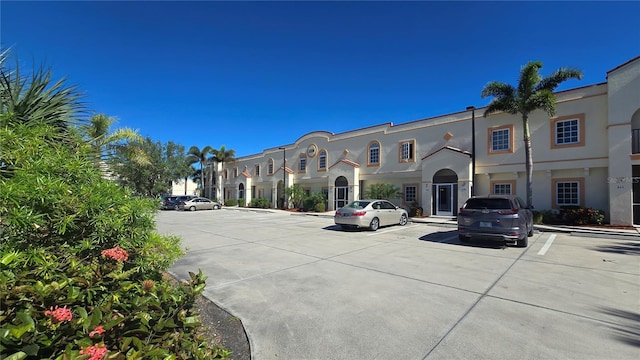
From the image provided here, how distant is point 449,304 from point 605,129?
16.8 metres

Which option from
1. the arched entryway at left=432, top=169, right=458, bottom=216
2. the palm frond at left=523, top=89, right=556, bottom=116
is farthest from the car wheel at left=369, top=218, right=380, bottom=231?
the palm frond at left=523, top=89, right=556, bottom=116

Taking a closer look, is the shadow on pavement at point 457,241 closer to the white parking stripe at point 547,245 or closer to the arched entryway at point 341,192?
the white parking stripe at point 547,245

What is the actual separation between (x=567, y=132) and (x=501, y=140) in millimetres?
3129

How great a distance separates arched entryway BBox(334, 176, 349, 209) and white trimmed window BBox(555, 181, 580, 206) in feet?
46.7

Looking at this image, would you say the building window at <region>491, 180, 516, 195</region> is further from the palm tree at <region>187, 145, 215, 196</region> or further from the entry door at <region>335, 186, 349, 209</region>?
the palm tree at <region>187, 145, 215, 196</region>

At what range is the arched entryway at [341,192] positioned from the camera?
26.2m

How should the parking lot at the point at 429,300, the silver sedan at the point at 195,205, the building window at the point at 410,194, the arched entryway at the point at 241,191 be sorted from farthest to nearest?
the arched entryway at the point at 241,191, the silver sedan at the point at 195,205, the building window at the point at 410,194, the parking lot at the point at 429,300

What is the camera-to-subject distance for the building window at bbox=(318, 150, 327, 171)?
95.2 ft

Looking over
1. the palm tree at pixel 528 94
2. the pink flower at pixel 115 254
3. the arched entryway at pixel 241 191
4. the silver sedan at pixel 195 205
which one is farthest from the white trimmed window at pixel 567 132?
the arched entryway at pixel 241 191

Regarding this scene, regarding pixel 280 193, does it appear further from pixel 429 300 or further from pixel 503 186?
pixel 429 300

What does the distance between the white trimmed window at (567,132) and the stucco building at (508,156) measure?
0.04m

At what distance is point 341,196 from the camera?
87.1ft

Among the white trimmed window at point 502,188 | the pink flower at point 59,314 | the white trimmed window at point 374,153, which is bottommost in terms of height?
the pink flower at point 59,314

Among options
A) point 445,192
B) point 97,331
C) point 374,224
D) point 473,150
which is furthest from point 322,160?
point 97,331
